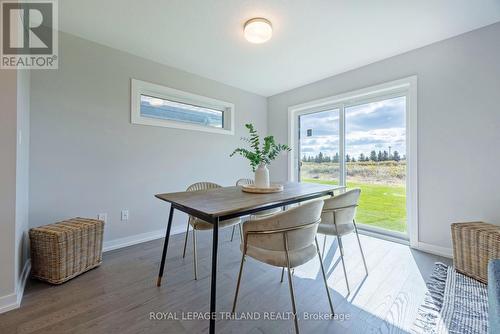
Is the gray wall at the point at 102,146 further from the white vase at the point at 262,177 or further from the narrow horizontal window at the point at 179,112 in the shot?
the white vase at the point at 262,177

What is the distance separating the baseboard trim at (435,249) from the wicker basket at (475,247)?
357 millimetres

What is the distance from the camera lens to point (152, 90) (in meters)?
2.80

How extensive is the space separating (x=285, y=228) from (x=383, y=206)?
2452mm

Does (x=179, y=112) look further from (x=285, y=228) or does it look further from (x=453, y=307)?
(x=453, y=307)

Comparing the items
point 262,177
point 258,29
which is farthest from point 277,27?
point 262,177

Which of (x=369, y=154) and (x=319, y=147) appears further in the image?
(x=319, y=147)

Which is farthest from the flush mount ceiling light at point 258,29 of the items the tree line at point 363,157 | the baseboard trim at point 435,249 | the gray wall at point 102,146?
the baseboard trim at point 435,249

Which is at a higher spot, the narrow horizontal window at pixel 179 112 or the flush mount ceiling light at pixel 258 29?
the flush mount ceiling light at pixel 258 29

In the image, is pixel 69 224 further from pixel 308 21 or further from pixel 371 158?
pixel 371 158

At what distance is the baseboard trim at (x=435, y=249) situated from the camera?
2248mm

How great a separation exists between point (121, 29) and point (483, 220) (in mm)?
4154

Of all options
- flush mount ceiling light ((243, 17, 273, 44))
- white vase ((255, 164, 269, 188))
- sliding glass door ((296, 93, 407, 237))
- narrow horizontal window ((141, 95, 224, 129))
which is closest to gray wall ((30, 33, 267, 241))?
narrow horizontal window ((141, 95, 224, 129))

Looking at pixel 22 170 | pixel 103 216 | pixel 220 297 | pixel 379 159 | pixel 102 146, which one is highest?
pixel 102 146

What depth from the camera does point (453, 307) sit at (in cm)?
146
